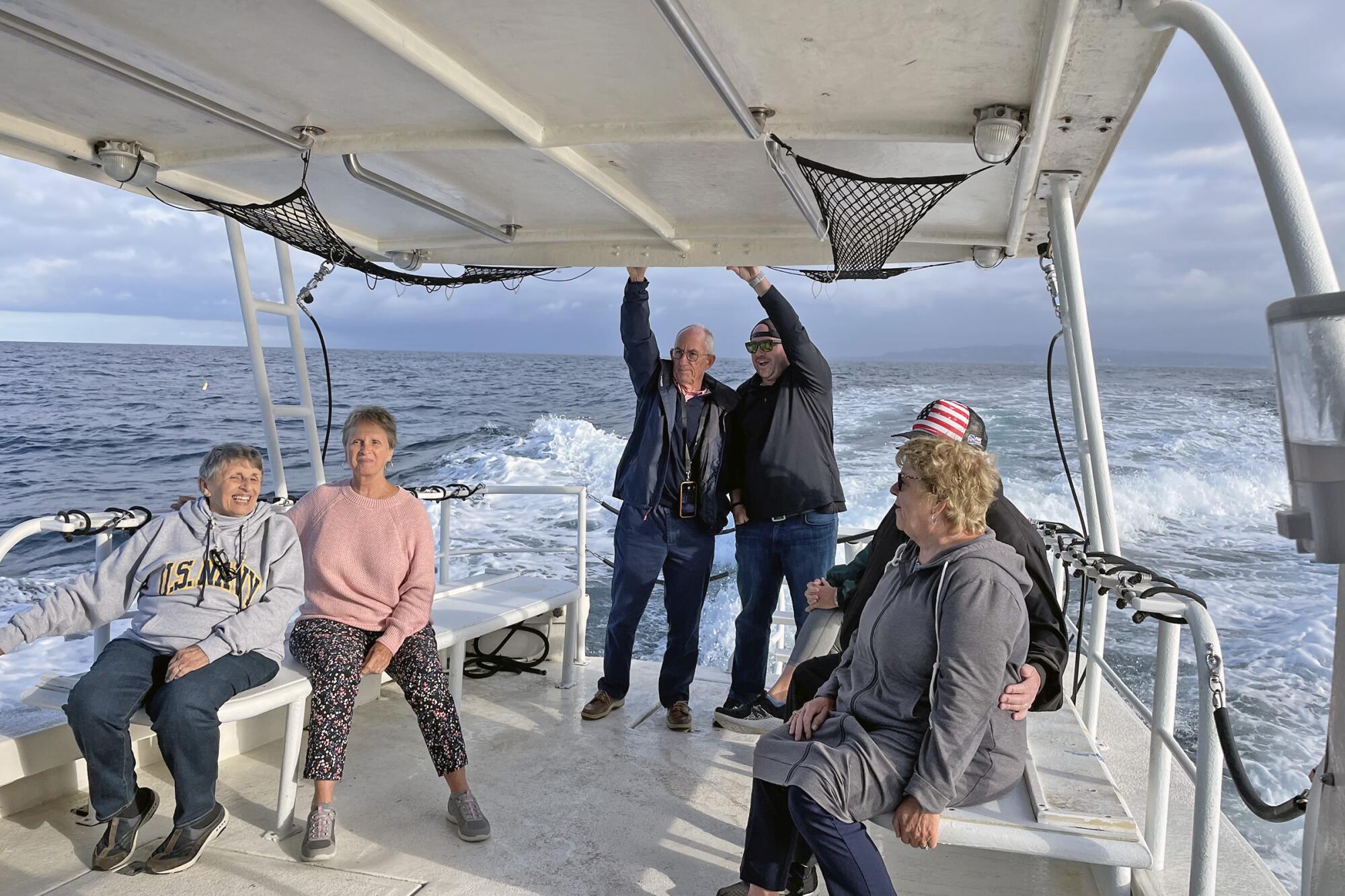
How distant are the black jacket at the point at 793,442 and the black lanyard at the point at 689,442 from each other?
0.18m

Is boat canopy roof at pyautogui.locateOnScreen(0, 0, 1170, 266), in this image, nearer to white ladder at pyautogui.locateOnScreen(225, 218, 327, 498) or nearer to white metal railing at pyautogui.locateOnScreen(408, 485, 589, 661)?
white ladder at pyautogui.locateOnScreen(225, 218, 327, 498)

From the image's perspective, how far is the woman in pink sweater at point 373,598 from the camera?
2781 mm

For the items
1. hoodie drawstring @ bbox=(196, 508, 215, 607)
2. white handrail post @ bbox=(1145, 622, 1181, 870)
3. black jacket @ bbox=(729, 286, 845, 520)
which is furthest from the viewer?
black jacket @ bbox=(729, 286, 845, 520)

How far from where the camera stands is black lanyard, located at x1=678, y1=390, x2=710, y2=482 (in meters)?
3.62

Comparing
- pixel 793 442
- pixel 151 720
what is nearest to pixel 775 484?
pixel 793 442

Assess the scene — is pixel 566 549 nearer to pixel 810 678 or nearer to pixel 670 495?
pixel 670 495

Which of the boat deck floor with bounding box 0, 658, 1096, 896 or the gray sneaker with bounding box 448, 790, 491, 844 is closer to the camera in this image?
the boat deck floor with bounding box 0, 658, 1096, 896

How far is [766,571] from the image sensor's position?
364 centimetres

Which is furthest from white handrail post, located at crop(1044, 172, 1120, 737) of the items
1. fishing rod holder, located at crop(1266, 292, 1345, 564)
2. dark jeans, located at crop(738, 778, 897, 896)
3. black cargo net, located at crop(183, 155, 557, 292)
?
black cargo net, located at crop(183, 155, 557, 292)

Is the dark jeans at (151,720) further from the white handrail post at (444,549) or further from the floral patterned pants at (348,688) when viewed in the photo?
the white handrail post at (444,549)

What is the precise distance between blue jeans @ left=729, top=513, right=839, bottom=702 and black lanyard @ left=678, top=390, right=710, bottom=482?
318mm

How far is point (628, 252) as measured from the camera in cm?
410

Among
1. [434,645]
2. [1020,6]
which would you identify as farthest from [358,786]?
[1020,6]

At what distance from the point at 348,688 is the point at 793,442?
5.77ft
